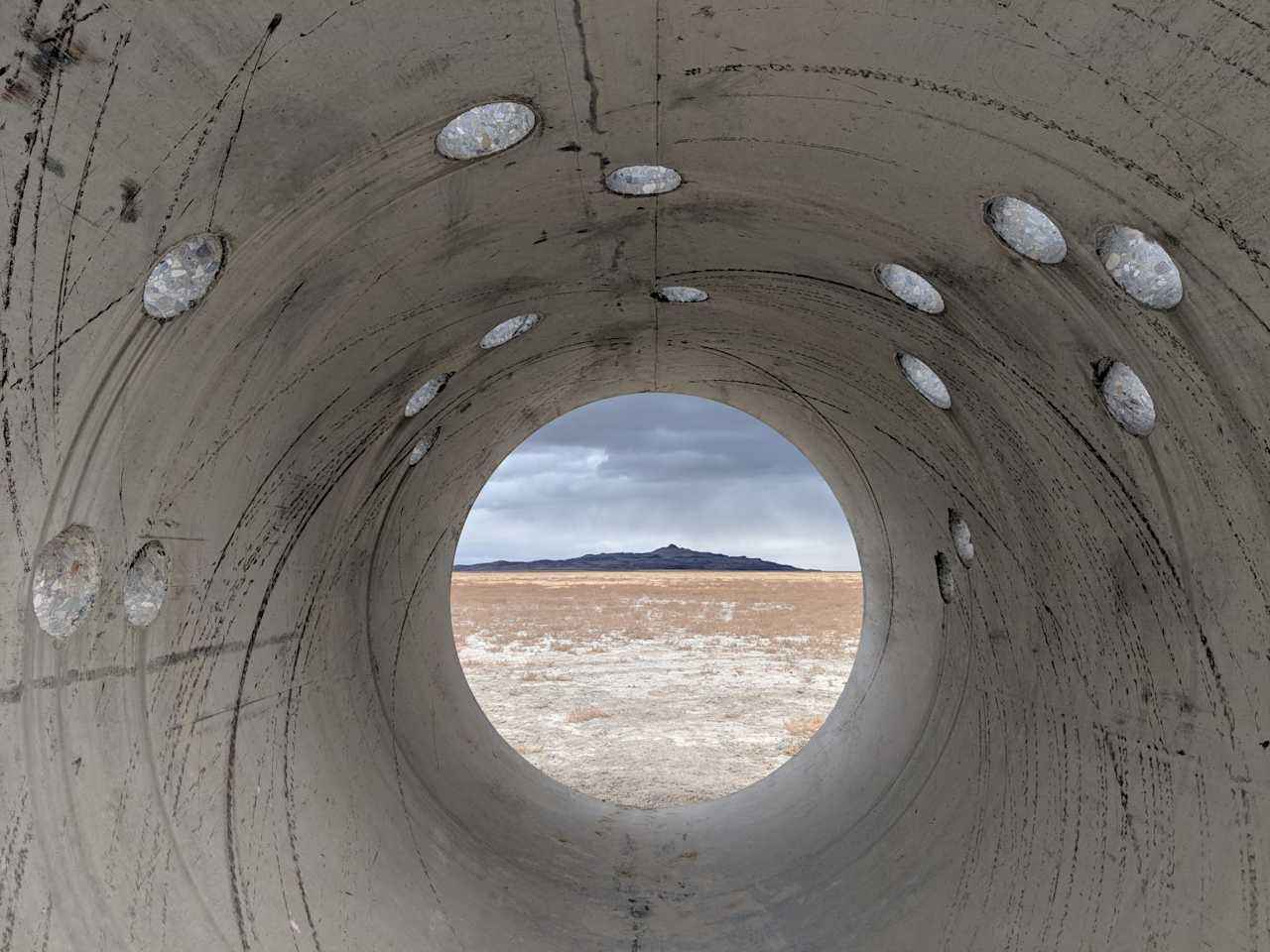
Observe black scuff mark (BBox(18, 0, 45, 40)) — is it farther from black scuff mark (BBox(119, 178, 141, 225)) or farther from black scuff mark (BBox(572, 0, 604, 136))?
black scuff mark (BBox(572, 0, 604, 136))

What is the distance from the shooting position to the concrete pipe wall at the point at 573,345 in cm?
289

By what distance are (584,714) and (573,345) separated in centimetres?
927

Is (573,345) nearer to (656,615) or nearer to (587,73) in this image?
(587,73)

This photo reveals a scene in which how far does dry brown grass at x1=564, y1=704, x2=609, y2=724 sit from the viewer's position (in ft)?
48.9

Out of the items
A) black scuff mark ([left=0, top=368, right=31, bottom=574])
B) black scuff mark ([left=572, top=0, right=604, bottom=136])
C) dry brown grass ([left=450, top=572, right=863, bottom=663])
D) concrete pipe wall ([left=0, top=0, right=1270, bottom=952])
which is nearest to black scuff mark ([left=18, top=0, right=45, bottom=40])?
concrete pipe wall ([left=0, top=0, right=1270, bottom=952])

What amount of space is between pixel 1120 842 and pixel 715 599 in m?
35.3

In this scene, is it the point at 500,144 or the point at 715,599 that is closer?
the point at 500,144

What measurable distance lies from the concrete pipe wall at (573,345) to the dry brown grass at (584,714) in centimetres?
790

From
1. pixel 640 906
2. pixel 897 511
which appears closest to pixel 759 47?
pixel 897 511

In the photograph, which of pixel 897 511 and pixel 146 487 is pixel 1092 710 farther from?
pixel 146 487

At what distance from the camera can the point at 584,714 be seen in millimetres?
15305

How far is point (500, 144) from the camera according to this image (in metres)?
3.92

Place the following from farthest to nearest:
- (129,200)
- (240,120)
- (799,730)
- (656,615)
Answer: (656,615) < (799,730) < (240,120) < (129,200)

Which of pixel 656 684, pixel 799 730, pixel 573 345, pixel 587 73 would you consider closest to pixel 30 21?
pixel 587 73
